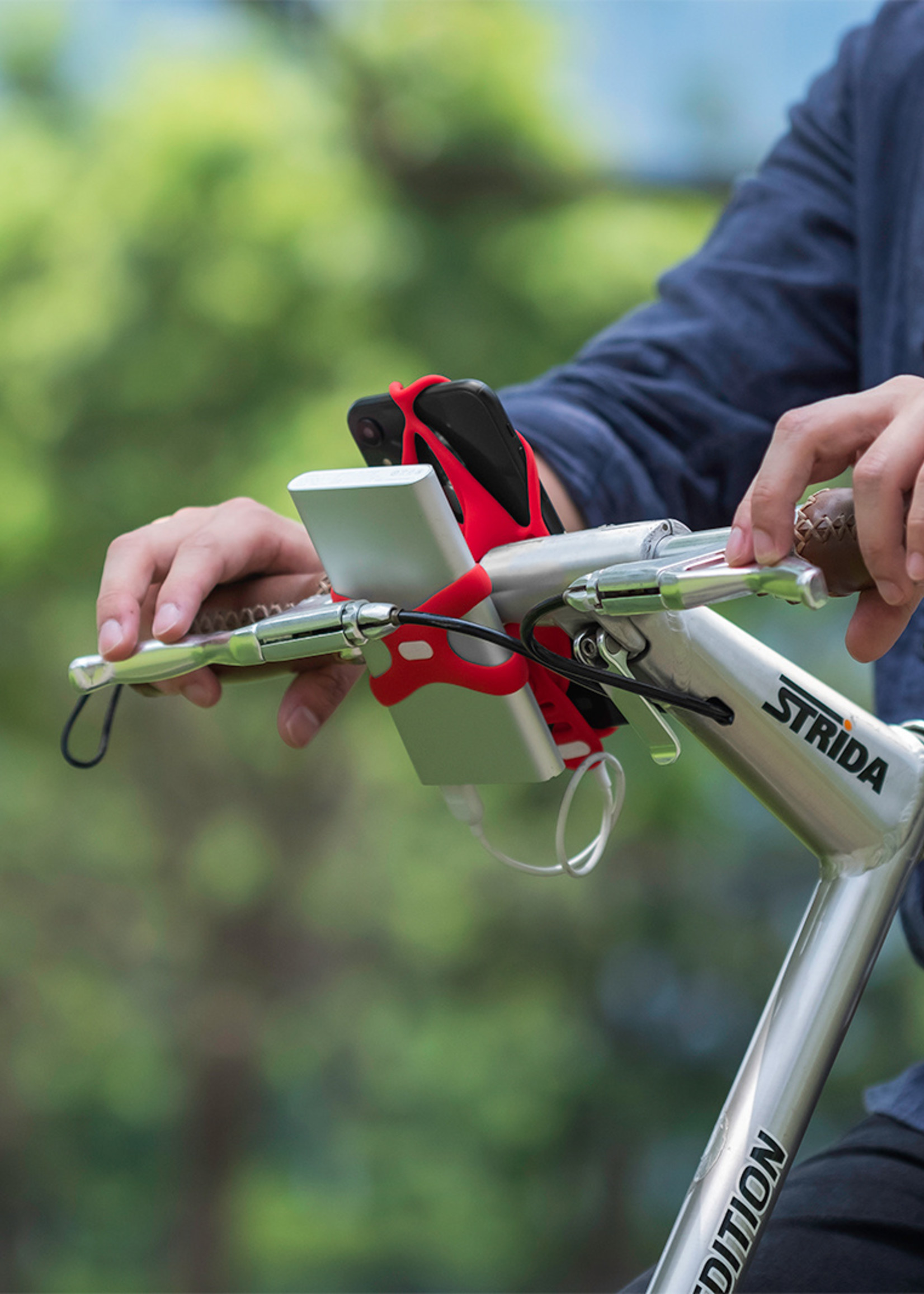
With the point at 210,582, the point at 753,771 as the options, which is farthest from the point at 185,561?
the point at 753,771

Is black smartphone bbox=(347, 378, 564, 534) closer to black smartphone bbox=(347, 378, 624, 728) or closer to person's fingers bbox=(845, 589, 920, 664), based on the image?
black smartphone bbox=(347, 378, 624, 728)

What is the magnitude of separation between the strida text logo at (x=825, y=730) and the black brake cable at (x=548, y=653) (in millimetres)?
28

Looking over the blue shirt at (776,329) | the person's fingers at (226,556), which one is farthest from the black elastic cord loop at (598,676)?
the blue shirt at (776,329)

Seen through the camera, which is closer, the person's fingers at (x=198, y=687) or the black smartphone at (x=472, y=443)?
the black smartphone at (x=472, y=443)

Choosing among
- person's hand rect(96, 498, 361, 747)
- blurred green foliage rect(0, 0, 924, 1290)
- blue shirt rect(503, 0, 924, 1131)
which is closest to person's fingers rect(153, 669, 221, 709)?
person's hand rect(96, 498, 361, 747)

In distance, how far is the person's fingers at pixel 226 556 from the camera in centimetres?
45

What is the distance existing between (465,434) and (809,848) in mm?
195

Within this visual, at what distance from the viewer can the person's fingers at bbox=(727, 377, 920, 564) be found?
0.34m

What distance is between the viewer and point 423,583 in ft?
1.25

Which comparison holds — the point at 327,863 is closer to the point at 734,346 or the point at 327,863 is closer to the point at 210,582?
the point at 734,346

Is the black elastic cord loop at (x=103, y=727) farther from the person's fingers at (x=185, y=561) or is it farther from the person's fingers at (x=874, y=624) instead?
the person's fingers at (x=874, y=624)

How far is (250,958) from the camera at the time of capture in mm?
2273

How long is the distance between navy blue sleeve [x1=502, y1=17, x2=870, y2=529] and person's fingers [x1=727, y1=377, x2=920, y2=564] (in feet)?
0.93

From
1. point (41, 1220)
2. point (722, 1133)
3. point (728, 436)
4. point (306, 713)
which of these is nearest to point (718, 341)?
point (728, 436)
